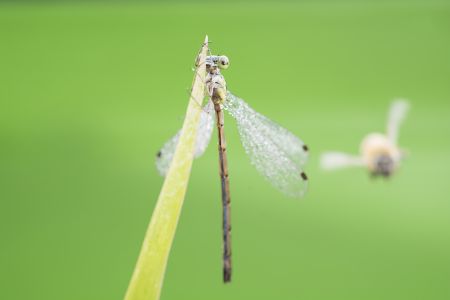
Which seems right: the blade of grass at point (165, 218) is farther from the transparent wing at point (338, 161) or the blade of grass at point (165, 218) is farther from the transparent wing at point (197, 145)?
the transparent wing at point (338, 161)

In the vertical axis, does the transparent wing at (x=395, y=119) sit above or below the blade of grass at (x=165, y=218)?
above

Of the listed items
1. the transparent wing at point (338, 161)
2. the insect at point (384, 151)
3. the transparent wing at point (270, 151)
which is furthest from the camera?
the insect at point (384, 151)

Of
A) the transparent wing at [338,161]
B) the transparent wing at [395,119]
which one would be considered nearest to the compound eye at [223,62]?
the transparent wing at [338,161]

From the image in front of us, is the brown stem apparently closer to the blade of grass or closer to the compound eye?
the compound eye

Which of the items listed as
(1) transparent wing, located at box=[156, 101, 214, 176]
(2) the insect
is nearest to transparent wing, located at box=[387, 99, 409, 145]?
(2) the insect

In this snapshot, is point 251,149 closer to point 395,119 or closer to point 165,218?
point 165,218

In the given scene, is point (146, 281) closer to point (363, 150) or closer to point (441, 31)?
point (363, 150)
